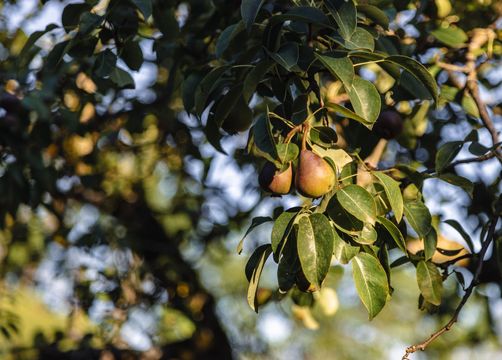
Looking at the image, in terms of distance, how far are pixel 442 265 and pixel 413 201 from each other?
0.27 metres

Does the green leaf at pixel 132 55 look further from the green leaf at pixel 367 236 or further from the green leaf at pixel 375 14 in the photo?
the green leaf at pixel 367 236

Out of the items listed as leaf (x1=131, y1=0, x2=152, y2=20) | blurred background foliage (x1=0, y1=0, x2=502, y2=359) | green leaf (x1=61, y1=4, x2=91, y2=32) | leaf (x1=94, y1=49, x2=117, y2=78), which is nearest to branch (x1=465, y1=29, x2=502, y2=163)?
blurred background foliage (x1=0, y1=0, x2=502, y2=359)

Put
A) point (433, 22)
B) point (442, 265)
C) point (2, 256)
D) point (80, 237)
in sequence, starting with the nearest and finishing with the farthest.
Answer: point (442, 265), point (433, 22), point (80, 237), point (2, 256)

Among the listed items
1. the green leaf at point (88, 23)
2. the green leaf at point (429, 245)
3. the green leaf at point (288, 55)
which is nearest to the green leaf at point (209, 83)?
the green leaf at point (288, 55)

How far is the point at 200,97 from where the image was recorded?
54.4 inches

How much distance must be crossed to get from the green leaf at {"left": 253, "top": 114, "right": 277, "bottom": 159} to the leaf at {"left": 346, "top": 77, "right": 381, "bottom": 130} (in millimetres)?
155

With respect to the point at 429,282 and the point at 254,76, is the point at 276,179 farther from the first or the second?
the point at 429,282

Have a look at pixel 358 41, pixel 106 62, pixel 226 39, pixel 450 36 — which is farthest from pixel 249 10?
pixel 450 36

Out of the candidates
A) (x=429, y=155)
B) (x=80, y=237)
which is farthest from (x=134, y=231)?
(x=429, y=155)

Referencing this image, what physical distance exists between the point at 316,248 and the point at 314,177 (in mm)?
110

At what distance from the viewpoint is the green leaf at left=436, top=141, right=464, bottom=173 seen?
5.01ft

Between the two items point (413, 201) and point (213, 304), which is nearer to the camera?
point (413, 201)

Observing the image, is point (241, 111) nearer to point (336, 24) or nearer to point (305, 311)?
point (336, 24)

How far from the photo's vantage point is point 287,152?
1.21 m
